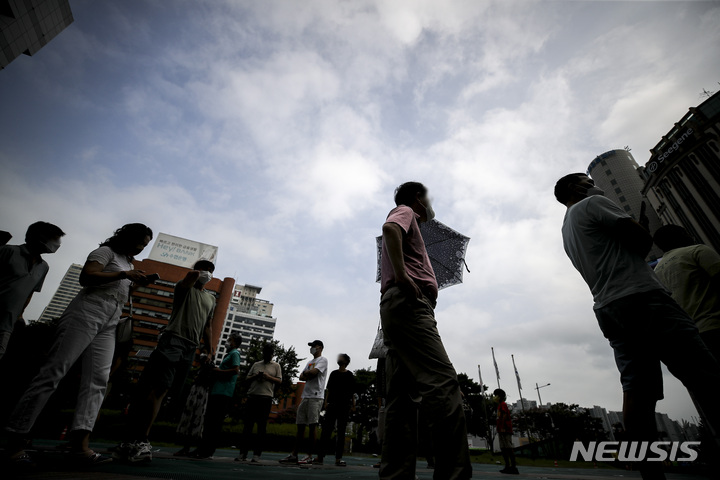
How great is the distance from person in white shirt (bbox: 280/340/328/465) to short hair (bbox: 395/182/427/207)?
416cm

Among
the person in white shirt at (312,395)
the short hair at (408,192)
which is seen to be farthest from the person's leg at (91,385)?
the person in white shirt at (312,395)

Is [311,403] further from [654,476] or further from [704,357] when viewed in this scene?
[704,357]

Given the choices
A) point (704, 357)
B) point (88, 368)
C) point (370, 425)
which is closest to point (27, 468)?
point (88, 368)

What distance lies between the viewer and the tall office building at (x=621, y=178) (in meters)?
56.0

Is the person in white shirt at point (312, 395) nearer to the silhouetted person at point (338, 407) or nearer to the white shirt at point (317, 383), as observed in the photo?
the white shirt at point (317, 383)

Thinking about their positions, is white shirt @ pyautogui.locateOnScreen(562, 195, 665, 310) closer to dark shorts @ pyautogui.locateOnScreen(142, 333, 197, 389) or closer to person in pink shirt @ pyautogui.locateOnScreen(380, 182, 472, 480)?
person in pink shirt @ pyautogui.locateOnScreen(380, 182, 472, 480)

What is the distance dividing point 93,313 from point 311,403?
3965 millimetres

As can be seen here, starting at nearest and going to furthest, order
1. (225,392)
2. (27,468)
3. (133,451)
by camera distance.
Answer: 1. (27,468)
2. (133,451)
3. (225,392)

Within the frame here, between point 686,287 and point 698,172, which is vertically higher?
point 698,172

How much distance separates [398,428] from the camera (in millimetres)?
1847

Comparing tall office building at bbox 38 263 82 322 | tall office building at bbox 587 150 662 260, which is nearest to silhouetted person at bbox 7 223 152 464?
tall office building at bbox 587 150 662 260

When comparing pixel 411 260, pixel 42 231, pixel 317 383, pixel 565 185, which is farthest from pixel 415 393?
pixel 317 383

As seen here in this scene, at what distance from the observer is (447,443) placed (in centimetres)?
157

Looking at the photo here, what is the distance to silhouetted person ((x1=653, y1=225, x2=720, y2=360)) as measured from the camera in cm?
242
